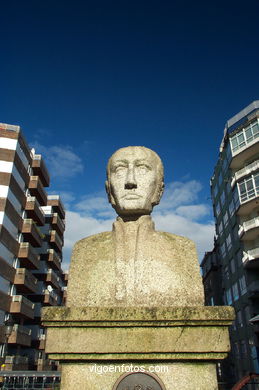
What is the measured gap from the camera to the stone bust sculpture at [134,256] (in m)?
3.50

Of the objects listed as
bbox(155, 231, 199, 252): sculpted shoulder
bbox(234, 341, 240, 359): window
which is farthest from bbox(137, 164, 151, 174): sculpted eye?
bbox(234, 341, 240, 359): window

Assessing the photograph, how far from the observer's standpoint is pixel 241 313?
33.2 meters

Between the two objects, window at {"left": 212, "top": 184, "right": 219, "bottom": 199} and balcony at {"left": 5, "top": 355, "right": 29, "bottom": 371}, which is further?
window at {"left": 212, "top": 184, "right": 219, "bottom": 199}

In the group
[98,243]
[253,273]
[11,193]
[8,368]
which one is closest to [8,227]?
[11,193]

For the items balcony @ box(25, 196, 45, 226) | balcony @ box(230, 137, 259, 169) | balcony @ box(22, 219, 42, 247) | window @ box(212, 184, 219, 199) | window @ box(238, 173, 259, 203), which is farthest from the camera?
Result: window @ box(212, 184, 219, 199)

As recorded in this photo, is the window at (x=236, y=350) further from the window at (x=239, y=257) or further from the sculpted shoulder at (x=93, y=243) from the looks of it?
the sculpted shoulder at (x=93, y=243)

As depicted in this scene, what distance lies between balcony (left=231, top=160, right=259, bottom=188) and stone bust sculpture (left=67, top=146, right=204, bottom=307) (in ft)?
93.4

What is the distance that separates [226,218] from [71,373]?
3942 centimetres

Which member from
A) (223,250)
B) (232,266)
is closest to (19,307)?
(232,266)

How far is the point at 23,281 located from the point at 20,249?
3.24 meters

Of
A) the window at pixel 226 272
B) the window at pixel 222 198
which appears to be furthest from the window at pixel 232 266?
the window at pixel 222 198

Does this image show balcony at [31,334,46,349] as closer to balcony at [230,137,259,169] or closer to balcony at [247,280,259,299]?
balcony at [247,280,259,299]

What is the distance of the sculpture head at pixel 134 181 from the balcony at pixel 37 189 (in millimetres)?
34338

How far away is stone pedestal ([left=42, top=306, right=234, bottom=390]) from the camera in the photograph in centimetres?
303
